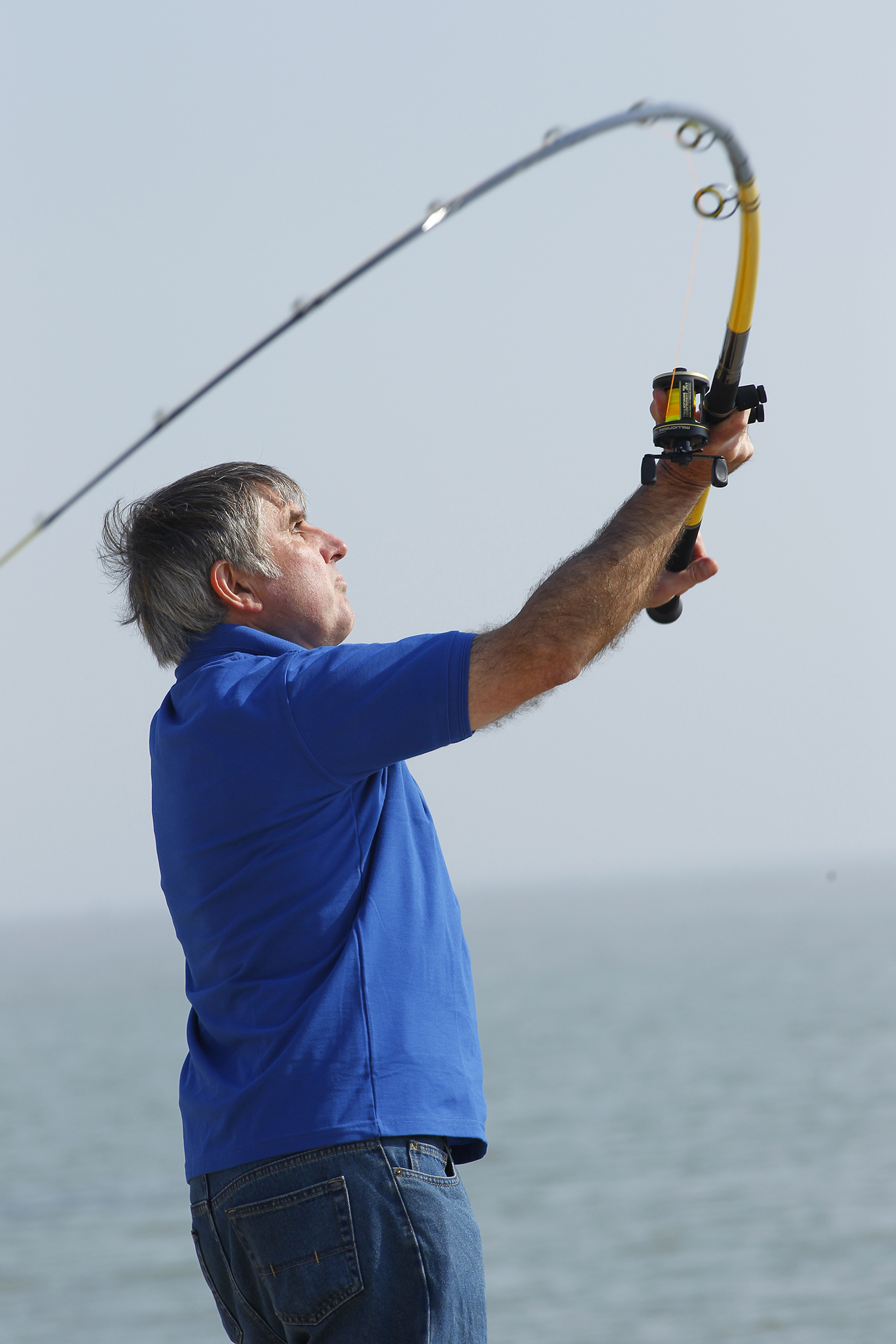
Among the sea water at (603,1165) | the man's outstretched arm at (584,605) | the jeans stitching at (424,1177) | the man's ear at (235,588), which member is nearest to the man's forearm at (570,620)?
the man's outstretched arm at (584,605)

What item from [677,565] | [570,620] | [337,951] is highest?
[677,565]

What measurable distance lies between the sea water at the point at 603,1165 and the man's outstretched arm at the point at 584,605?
1037cm

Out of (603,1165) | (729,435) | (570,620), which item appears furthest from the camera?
(603,1165)

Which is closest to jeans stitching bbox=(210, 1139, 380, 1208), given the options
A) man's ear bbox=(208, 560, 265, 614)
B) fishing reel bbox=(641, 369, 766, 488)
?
man's ear bbox=(208, 560, 265, 614)

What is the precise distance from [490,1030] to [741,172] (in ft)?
95.3

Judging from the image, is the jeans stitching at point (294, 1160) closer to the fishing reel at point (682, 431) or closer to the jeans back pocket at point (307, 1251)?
the jeans back pocket at point (307, 1251)

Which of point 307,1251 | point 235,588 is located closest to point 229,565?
point 235,588

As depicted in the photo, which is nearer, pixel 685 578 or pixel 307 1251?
pixel 307 1251

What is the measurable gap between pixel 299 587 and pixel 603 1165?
53.2 ft

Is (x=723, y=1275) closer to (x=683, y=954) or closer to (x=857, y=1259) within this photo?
(x=857, y=1259)

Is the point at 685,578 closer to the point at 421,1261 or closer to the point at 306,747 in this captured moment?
the point at 306,747

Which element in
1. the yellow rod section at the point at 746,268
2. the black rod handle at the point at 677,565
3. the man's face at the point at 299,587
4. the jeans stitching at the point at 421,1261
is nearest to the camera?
the jeans stitching at the point at 421,1261

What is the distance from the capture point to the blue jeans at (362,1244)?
1.86 m

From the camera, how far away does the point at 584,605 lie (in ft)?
6.50
